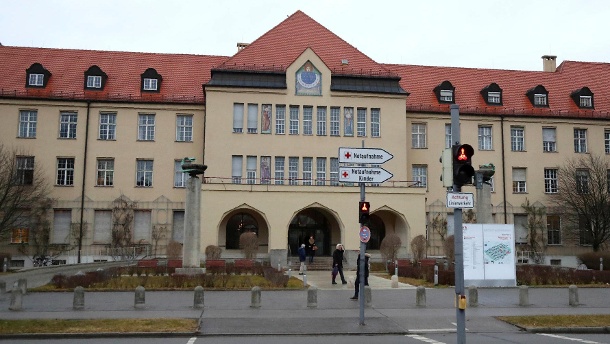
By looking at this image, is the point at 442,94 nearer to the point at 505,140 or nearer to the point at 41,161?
the point at 505,140

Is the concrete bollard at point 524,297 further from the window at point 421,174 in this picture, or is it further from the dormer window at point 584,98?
the dormer window at point 584,98

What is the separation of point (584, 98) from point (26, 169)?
1750 inches

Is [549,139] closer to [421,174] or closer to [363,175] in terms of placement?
[421,174]

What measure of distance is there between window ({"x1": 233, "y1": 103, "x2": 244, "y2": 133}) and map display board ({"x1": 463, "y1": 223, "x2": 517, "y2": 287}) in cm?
2216

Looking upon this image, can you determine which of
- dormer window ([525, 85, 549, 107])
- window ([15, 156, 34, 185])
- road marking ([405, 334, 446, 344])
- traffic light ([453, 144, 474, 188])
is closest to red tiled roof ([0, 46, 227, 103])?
window ([15, 156, 34, 185])

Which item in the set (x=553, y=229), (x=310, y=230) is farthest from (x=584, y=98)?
(x=310, y=230)

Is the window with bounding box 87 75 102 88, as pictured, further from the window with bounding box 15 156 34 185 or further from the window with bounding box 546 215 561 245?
the window with bounding box 546 215 561 245

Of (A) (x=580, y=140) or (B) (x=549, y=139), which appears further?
(A) (x=580, y=140)

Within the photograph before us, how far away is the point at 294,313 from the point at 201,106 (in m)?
31.1

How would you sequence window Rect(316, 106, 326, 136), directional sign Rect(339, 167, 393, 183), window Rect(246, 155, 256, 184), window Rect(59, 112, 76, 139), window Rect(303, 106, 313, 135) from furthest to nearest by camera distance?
window Rect(59, 112, 76, 139) < window Rect(316, 106, 326, 136) < window Rect(303, 106, 313, 135) < window Rect(246, 155, 256, 184) < directional sign Rect(339, 167, 393, 183)

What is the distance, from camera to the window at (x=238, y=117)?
44406 millimetres

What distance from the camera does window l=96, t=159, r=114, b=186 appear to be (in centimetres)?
4559

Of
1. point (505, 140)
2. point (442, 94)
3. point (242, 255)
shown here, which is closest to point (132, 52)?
point (242, 255)

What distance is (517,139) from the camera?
165 feet
